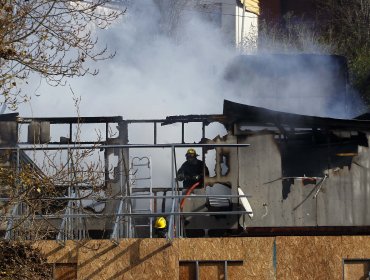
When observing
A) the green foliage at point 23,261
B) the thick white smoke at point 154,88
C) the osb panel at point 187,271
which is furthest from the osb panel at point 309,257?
the thick white smoke at point 154,88

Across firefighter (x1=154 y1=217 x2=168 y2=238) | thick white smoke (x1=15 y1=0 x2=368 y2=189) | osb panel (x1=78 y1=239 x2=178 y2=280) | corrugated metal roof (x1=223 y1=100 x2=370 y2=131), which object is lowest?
osb panel (x1=78 y1=239 x2=178 y2=280)

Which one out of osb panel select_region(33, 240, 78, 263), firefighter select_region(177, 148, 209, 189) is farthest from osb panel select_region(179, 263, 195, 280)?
firefighter select_region(177, 148, 209, 189)

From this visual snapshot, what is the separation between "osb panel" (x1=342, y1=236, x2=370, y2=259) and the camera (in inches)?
460

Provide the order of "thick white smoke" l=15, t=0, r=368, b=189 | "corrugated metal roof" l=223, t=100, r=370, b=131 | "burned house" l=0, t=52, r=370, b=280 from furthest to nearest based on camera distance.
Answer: "thick white smoke" l=15, t=0, r=368, b=189
"corrugated metal roof" l=223, t=100, r=370, b=131
"burned house" l=0, t=52, r=370, b=280

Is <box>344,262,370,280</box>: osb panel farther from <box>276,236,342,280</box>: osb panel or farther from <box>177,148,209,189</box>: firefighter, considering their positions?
<box>177,148,209,189</box>: firefighter

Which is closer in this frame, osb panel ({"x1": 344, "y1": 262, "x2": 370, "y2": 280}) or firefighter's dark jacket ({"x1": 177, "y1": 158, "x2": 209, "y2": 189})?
osb panel ({"x1": 344, "y1": 262, "x2": 370, "y2": 280})

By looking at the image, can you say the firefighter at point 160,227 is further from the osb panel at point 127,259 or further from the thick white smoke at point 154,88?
the thick white smoke at point 154,88

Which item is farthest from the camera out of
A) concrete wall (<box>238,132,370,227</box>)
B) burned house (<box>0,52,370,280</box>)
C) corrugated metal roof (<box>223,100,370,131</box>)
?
corrugated metal roof (<box>223,100,370,131</box>)

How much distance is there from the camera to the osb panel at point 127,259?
11500mm

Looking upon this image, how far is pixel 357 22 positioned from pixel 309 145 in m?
20.0

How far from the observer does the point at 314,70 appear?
22500 millimetres

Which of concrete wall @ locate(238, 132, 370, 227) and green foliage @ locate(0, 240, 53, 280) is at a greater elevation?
concrete wall @ locate(238, 132, 370, 227)

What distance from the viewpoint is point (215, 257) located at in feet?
37.8

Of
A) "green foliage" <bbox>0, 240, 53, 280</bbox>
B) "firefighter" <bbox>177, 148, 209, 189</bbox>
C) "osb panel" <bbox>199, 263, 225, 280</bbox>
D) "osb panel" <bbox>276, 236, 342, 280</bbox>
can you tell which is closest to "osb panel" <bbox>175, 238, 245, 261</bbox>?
"osb panel" <bbox>199, 263, 225, 280</bbox>
